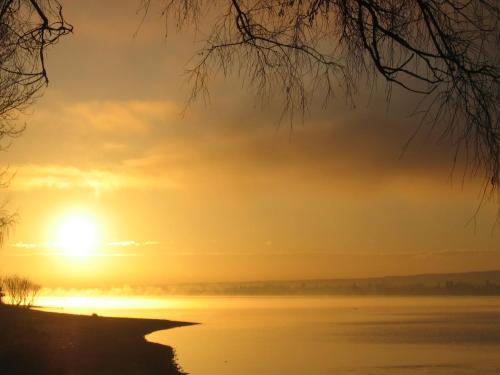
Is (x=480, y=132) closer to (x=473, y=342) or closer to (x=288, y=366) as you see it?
(x=288, y=366)

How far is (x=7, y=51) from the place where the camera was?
407 cm

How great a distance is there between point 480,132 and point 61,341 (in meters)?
40.5

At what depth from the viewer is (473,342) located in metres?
84.4

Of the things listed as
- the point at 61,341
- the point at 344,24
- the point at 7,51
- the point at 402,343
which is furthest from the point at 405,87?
the point at 402,343

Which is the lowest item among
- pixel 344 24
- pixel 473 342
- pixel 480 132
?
pixel 473 342

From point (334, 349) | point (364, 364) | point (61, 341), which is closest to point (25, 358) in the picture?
point (61, 341)

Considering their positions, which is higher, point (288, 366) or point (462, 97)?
point (462, 97)

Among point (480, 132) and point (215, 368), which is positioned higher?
point (480, 132)

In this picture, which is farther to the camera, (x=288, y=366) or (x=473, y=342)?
(x=473, y=342)

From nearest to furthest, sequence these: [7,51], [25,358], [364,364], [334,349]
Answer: [7,51] → [25,358] → [364,364] → [334,349]

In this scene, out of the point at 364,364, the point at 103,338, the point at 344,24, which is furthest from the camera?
the point at 364,364

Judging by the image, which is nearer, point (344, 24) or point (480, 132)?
point (480, 132)

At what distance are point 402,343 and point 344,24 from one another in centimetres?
8474

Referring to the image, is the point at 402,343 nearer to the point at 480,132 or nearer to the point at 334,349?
the point at 334,349
